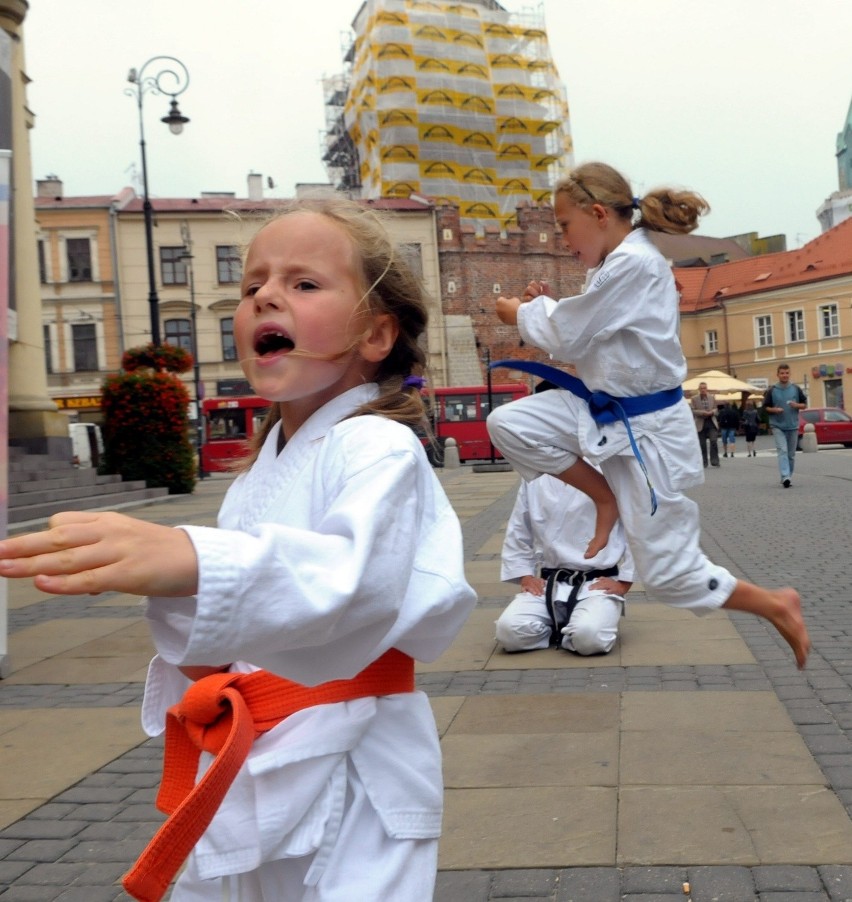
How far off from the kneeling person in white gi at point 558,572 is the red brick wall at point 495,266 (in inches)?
1676

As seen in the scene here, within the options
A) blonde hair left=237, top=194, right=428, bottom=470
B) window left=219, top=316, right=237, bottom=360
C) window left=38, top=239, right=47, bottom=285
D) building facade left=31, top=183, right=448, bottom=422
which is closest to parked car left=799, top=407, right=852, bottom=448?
building facade left=31, top=183, right=448, bottom=422

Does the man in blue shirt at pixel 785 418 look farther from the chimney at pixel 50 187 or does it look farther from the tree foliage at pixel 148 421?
the chimney at pixel 50 187

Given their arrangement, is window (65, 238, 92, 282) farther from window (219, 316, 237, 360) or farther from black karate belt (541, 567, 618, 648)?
black karate belt (541, 567, 618, 648)

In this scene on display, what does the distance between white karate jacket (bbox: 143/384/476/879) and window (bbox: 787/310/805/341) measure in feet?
186

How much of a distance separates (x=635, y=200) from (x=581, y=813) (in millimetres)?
2141

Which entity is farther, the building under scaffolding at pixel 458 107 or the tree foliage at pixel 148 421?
the building under scaffolding at pixel 458 107

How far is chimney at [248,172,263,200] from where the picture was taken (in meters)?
53.2

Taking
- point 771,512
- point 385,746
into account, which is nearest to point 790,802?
point 385,746

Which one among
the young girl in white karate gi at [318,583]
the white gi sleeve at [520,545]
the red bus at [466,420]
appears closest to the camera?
the young girl in white karate gi at [318,583]

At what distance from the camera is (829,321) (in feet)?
177

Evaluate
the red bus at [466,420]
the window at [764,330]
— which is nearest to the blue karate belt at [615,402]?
the red bus at [466,420]

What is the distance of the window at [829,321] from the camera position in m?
53.5

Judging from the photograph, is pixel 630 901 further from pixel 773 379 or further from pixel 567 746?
pixel 773 379

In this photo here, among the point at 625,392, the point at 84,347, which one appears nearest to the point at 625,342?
the point at 625,392
